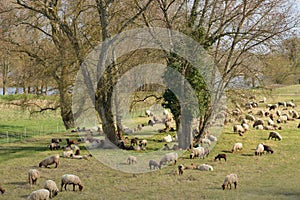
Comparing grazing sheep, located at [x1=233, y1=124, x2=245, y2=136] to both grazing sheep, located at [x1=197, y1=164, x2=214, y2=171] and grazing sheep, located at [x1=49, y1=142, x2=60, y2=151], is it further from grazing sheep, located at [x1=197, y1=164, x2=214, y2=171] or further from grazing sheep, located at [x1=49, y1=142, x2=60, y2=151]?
grazing sheep, located at [x1=49, y1=142, x2=60, y2=151]

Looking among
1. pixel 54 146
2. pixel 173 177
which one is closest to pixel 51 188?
pixel 173 177

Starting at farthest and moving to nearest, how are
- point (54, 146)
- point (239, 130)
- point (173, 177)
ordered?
1. point (239, 130)
2. point (54, 146)
3. point (173, 177)

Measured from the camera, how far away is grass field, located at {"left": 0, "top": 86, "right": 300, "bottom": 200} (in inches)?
503

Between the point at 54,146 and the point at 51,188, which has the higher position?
the point at 54,146

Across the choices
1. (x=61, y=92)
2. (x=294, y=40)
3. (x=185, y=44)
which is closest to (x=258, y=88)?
(x=294, y=40)

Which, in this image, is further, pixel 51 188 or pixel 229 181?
pixel 229 181

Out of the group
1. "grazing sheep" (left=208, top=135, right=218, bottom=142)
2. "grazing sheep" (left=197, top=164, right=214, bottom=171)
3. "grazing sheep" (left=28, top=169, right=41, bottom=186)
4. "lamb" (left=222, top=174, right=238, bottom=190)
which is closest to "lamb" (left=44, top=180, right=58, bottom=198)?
"grazing sheep" (left=28, top=169, right=41, bottom=186)

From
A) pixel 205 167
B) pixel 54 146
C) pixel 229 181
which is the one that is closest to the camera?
pixel 229 181

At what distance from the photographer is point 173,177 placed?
1512cm

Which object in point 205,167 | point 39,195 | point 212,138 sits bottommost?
point 39,195

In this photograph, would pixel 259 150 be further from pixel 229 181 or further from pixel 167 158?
pixel 229 181

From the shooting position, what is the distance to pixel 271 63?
72.4ft

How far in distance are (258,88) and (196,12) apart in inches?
213

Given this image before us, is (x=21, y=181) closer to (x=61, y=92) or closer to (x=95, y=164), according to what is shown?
(x=95, y=164)
